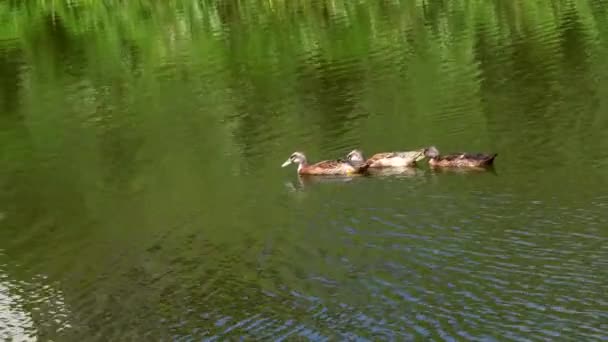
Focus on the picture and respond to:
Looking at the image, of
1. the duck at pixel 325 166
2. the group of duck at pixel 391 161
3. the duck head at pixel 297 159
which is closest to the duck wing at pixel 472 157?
the group of duck at pixel 391 161

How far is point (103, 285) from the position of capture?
48.5ft

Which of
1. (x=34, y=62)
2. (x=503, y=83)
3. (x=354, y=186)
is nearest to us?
(x=354, y=186)

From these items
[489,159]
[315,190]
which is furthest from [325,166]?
[489,159]

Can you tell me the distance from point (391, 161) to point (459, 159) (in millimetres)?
1146

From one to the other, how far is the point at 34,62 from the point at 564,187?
22124 mm

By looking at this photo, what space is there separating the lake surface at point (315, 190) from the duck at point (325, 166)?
0.20m

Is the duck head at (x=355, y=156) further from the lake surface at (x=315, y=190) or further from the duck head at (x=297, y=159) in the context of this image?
the duck head at (x=297, y=159)

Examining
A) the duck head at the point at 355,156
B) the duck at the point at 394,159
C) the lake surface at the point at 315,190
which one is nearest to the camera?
the lake surface at the point at 315,190

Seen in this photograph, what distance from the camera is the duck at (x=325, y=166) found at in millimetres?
18203

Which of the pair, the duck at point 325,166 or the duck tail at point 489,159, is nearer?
the duck tail at point 489,159

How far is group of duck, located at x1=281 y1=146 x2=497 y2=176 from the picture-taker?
17.4 metres

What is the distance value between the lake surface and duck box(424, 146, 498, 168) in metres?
0.26

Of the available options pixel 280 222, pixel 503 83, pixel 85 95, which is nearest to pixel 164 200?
pixel 280 222

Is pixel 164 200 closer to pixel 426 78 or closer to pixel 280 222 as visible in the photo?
pixel 280 222
